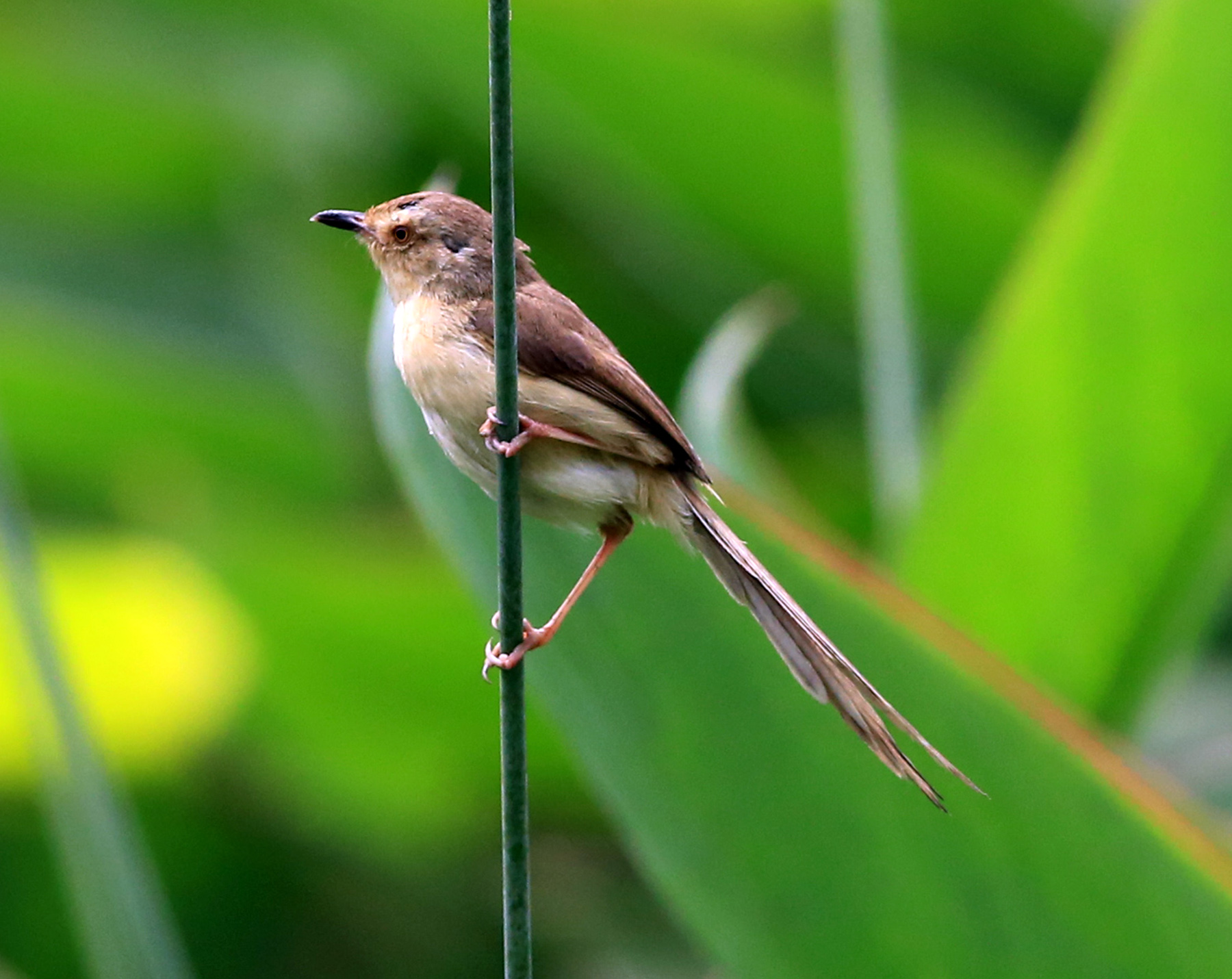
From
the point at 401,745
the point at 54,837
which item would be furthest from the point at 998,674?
the point at 54,837

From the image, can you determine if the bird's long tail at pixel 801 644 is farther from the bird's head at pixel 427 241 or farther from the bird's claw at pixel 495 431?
the bird's head at pixel 427 241

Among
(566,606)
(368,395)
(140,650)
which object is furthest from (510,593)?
(368,395)

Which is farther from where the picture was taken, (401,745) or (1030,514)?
(401,745)

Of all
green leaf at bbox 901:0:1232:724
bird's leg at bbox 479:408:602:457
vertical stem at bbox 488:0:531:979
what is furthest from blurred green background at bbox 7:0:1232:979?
vertical stem at bbox 488:0:531:979

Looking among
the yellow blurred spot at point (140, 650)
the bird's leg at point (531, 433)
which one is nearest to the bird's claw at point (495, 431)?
the bird's leg at point (531, 433)

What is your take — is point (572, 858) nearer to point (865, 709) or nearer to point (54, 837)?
point (54, 837)

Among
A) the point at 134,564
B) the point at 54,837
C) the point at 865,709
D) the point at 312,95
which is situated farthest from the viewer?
the point at 312,95

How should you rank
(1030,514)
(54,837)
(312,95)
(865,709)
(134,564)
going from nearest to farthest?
1. (865,709)
2. (1030,514)
3. (134,564)
4. (54,837)
5. (312,95)
